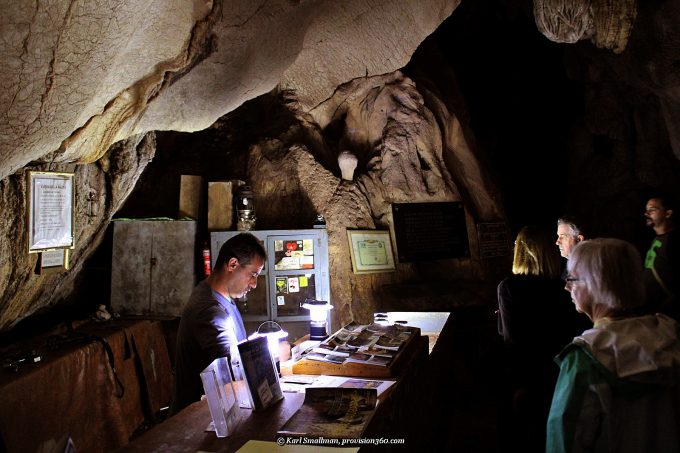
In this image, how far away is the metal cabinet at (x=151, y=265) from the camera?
5969 millimetres

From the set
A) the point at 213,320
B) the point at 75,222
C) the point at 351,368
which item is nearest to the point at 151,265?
the point at 75,222

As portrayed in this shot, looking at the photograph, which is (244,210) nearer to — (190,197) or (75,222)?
(190,197)

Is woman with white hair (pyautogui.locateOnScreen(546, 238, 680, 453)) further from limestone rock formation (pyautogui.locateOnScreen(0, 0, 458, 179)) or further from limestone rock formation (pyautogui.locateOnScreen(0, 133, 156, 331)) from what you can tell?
limestone rock formation (pyautogui.locateOnScreen(0, 133, 156, 331))

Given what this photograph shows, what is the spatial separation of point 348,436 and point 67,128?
2.75 meters

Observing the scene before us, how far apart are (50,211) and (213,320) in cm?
238

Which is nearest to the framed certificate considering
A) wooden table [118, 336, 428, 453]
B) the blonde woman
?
the blonde woman

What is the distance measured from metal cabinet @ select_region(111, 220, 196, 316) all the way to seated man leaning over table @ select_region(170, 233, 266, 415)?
301 centimetres

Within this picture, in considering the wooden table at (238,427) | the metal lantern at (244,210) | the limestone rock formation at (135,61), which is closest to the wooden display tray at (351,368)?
the wooden table at (238,427)

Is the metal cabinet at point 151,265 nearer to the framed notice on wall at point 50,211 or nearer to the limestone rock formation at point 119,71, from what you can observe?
the limestone rock formation at point 119,71

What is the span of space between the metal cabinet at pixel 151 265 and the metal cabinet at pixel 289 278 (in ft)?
1.60

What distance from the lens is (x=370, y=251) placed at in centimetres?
703

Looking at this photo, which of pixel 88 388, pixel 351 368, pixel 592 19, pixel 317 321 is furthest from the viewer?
pixel 592 19

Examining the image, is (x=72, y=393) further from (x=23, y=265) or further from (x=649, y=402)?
(x=649, y=402)

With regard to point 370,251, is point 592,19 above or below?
above
